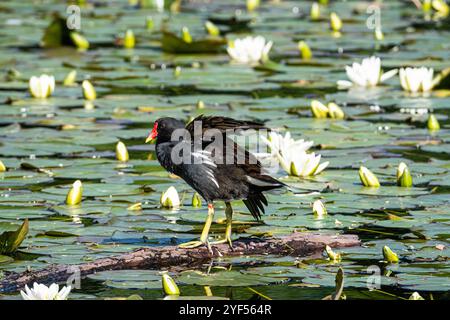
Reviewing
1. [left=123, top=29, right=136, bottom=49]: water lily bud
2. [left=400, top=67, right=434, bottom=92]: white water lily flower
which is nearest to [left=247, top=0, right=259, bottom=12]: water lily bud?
[left=123, top=29, right=136, bottom=49]: water lily bud

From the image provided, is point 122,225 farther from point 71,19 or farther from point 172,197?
point 71,19

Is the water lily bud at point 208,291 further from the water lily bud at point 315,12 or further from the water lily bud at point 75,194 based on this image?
the water lily bud at point 315,12

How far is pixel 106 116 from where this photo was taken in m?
8.38

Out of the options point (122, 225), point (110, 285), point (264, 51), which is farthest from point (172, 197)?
point (264, 51)

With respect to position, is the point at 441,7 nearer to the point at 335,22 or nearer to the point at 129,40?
the point at 335,22

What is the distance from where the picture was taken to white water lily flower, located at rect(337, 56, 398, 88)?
906 cm

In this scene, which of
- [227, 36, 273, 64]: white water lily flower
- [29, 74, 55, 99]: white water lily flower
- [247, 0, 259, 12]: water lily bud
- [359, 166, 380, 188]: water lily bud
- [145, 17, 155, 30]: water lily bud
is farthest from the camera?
[247, 0, 259, 12]: water lily bud

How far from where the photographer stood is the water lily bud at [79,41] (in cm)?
1133

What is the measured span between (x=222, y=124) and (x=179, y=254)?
611 millimetres

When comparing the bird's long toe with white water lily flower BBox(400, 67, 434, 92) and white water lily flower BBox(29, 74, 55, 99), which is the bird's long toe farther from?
white water lily flower BBox(400, 67, 434, 92)

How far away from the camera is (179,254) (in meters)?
5.02

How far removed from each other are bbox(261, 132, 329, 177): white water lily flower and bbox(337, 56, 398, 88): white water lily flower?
242cm

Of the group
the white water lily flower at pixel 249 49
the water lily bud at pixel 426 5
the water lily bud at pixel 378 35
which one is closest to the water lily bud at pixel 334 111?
the white water lily flower at pixel 249 49
